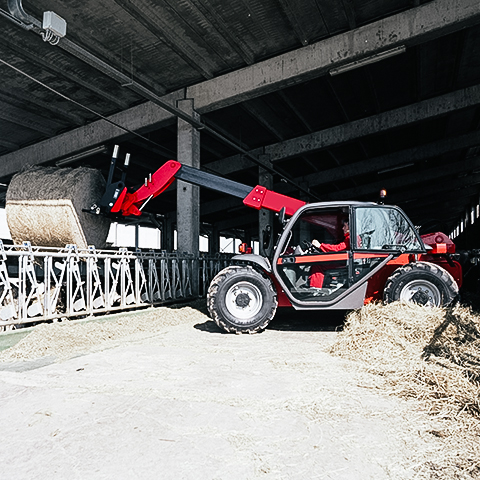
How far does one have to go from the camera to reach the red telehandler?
19.3 feet

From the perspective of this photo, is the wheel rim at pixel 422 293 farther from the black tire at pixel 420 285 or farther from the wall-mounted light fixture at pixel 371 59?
the wall-mounted light fixture at pixel 371 59

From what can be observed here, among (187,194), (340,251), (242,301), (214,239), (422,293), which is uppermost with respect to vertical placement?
(187,194)

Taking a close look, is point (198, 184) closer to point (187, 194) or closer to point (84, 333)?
point (187, 194)

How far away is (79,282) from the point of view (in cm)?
700

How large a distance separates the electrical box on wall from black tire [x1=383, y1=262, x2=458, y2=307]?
620cm

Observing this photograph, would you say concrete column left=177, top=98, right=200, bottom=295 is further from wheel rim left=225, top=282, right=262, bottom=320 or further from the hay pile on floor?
the hay pile on floor

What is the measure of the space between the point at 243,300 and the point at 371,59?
20.3 ft

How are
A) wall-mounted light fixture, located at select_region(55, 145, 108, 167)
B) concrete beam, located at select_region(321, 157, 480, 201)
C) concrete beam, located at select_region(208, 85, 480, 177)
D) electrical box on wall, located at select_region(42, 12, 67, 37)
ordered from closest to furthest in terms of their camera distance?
electrical box on wall, located at select_region(42, 12, 67, 37)
wall-mounted light fixture, located at select_region(55, 145, 108, 167)
concrete beam, located at select_region(208, 85, 480, 177)
concrete beam, located at select_region(321, 157, 480, 201)

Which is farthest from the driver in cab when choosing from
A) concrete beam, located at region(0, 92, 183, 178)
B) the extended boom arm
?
concrete beam, located at region(0, 92, 183, 178)

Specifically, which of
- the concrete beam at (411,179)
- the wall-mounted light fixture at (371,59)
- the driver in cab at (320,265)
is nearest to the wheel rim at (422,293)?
the driver in cab at (320,265)

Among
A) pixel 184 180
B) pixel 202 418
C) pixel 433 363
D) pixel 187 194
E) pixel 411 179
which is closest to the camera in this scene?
pixel 202 418

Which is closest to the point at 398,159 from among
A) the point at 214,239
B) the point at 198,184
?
the point at 198,184

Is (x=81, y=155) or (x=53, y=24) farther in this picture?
(x=81, y=155)

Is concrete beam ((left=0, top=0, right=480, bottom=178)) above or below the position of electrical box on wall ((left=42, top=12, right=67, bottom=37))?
above
